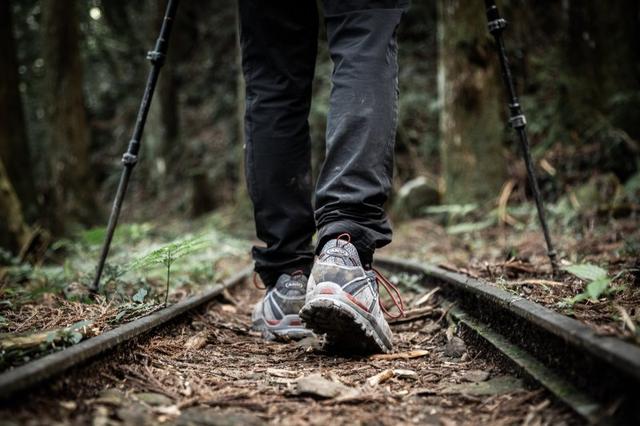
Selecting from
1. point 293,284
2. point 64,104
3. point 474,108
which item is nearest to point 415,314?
point 293,284


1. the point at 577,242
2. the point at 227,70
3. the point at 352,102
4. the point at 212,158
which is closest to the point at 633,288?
the point at 352,102

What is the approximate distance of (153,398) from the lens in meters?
1.43

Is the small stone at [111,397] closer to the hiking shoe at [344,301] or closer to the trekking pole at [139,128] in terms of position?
the hiking shoe at [344,301]

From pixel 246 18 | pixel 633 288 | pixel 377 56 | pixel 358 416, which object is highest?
pixel 246 18

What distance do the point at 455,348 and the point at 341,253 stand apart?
0.55 meters

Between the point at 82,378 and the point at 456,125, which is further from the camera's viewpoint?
the point at 456,125

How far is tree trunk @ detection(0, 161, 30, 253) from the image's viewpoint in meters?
4.30

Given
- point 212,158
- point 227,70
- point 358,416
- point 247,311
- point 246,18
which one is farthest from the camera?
point 227,70

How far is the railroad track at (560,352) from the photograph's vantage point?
1.11 meters

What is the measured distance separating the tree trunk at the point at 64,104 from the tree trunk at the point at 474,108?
19.7 feet

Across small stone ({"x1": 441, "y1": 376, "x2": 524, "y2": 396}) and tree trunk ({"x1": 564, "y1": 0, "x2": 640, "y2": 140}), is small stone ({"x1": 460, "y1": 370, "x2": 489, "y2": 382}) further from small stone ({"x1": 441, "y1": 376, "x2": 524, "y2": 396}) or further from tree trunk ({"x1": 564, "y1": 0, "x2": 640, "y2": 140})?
tree trunk ({"x1": 564, "y1": 0, "x2": 640, "y2": 140})

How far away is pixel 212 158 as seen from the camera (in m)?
14.8

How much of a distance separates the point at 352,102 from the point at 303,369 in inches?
38.0

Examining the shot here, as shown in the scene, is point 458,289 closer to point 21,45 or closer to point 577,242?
point 577,242
